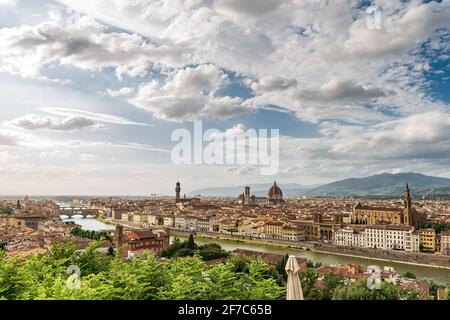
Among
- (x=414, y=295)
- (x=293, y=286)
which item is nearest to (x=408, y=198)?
(x=414, y=295)

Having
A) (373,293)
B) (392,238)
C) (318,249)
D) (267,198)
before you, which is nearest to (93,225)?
(267,198)

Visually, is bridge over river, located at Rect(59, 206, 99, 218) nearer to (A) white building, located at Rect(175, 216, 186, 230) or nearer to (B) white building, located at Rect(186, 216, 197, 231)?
(A) white building, located at Rect(175, 216, 186, 230)

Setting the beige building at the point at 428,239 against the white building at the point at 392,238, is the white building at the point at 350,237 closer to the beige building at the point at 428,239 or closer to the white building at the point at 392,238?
the white building at the point at 392,238

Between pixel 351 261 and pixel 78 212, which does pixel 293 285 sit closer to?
pixel 351 261

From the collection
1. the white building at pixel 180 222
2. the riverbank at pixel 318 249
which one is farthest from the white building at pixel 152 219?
the riverbank at pixel 318 249

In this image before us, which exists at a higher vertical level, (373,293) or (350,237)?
(373,293)

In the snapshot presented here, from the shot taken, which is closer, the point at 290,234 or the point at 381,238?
the point at 381,238

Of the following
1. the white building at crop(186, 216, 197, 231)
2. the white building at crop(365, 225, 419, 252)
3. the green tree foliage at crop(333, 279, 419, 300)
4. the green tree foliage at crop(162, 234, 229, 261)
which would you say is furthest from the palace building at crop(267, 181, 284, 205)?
the green tree foliage at crop(333, 279, 419, 300)

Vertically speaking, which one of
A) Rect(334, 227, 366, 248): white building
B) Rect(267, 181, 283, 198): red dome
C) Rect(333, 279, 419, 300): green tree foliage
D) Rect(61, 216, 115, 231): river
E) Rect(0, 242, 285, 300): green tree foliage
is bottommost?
Rect(61, 216, 115, 231): river

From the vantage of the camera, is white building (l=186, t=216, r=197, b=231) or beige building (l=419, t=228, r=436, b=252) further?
white building (l=186, t=216, r=197, b=231)
